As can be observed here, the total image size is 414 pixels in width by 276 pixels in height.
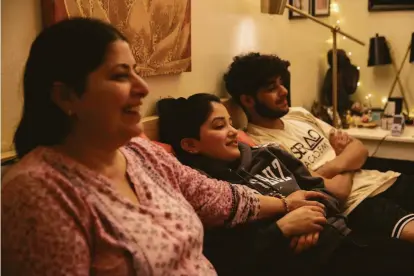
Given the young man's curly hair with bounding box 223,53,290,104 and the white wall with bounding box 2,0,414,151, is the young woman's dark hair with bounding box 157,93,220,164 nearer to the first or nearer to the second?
the white wall with bounding box 2,0,414,151

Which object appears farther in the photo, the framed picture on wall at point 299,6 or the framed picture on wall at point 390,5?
the framed picture on wall at point 390,5

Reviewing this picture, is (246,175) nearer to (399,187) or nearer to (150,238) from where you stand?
(150,238)

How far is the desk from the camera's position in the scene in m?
3.08

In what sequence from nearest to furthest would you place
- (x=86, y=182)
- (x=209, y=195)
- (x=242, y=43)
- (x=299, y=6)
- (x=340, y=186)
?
(x=86, y=182) < (x=209, y=195) < (x=340, y=186) < (x=242, y=43) < (x=299, y=6)

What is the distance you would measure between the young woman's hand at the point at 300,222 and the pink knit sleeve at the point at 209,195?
0.11 meters

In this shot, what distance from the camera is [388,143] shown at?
10.3 ft

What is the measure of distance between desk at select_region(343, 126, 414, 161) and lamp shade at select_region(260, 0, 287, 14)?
1185 mm

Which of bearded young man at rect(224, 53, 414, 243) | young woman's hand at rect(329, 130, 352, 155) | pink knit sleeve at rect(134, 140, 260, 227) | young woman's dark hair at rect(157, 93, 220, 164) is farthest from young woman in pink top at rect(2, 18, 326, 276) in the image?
young woman's hand at rect(329, 130, 352, 155)

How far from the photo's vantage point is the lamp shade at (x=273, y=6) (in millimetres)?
2402

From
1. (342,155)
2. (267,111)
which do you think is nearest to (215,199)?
(267,111)

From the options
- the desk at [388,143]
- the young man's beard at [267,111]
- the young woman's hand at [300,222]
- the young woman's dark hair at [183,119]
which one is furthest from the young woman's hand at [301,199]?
the desk at [388,143]

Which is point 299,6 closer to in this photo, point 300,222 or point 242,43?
point 242,43

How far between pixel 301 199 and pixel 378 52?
2344 millimetres

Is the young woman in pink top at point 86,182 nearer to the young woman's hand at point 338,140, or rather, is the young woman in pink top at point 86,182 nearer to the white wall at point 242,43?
the white wall at point 242,43
